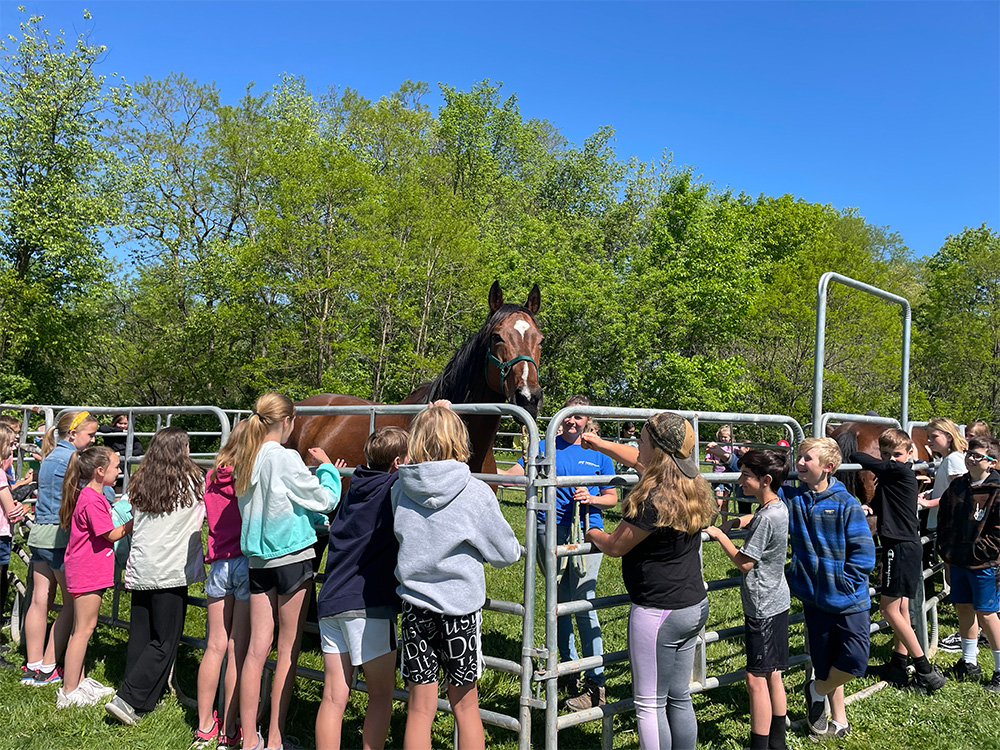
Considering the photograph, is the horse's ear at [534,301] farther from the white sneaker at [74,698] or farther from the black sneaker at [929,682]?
the white sneaker at [74,698]

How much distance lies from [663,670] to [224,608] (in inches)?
103

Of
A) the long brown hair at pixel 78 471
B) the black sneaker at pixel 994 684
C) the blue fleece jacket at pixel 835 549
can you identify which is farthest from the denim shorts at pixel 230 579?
the black sneaker at pixel 994 684

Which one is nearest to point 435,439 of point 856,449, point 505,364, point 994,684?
point 505,364

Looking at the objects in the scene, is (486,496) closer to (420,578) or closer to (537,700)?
(420,578)

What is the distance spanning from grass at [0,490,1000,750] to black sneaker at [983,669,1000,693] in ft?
0.32

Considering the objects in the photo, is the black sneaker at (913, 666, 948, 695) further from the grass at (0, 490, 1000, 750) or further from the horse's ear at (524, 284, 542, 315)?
the horse's ear at (524, 284, 542, 315)

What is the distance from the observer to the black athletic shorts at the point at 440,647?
324 centimetres

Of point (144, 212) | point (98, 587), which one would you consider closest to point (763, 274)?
point (144, 212)

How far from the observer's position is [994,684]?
208 inches

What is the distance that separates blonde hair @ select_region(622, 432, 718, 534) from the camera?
3.32m

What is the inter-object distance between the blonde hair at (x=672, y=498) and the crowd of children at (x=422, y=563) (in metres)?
0.01

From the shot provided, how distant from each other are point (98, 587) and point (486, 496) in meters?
3.13

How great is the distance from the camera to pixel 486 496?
11.1 ft

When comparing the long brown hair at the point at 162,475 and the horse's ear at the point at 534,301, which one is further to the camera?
the horse's ear at the point at 534,301
